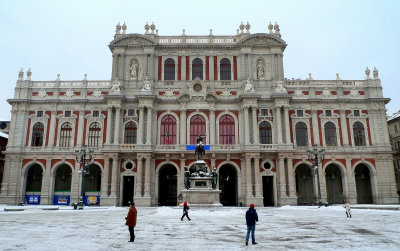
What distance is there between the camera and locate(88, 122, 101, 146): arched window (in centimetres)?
4197

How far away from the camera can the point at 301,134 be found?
4212cm

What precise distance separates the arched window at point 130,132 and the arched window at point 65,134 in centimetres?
742

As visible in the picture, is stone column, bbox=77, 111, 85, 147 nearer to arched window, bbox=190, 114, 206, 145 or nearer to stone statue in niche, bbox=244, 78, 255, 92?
arched window, bbox=190, 114, 206, 145

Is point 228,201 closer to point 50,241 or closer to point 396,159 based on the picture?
point 396,159

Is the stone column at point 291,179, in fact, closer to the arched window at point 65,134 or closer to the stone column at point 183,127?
the stone column at point 183,127

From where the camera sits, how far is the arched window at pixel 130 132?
41781 millimetres

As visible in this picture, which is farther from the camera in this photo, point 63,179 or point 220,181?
point 63,179

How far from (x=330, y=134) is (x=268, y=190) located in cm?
1085

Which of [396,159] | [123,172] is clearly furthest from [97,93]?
[396,159]

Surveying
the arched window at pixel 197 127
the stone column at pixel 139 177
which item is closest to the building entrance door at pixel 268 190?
the arched window at pixel 197 127

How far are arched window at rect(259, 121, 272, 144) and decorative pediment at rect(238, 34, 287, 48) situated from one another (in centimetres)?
1083

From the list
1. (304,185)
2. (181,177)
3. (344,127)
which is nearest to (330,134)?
(344,127)

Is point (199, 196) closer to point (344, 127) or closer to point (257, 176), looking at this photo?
point (257, 176)

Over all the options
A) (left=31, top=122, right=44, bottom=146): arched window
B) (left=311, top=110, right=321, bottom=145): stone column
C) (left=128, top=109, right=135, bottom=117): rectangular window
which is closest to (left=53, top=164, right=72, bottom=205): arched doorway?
(left=31, top=122, right=44, bottom=146): arched window
